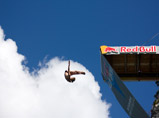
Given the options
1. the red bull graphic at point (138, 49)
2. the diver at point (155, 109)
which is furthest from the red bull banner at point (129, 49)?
the diver at point (155, 109)

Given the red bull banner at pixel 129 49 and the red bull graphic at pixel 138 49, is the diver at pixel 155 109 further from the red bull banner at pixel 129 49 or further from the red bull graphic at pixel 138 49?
the red bull graphic at pixel 138 49

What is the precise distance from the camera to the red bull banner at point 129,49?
36.0m

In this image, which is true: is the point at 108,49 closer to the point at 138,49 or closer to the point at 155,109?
the point at 138,49

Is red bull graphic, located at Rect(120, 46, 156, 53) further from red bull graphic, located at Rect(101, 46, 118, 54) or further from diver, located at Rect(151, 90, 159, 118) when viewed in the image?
diver, located at Rect(151, 90, 159, 118)

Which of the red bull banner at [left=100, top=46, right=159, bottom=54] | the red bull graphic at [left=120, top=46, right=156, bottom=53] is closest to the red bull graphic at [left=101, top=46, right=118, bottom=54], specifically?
the red bull banner at [left=100, top=46, right=159, bottom=54]

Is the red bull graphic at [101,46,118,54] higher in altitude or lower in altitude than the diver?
higher

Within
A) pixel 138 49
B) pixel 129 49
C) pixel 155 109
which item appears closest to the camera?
pixel 155 109

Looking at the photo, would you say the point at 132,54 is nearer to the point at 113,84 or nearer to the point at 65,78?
the point at 113,84

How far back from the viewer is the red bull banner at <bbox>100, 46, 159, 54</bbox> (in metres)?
36.0

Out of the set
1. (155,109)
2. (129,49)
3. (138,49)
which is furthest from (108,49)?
Result: (155,109)

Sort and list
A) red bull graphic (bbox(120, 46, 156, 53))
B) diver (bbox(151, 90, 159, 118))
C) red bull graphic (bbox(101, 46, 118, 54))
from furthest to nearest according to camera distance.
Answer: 1. red bull graphic (bbox(101, 46, 118, 54))
2. red bull graphic (bbox(120, 46, 156, 53))
3. diver (bbox(151, 90, 159, 118))

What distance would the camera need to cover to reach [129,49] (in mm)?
36281

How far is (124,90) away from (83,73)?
203 inches

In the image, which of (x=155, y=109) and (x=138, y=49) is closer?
(x=155, y=109)
